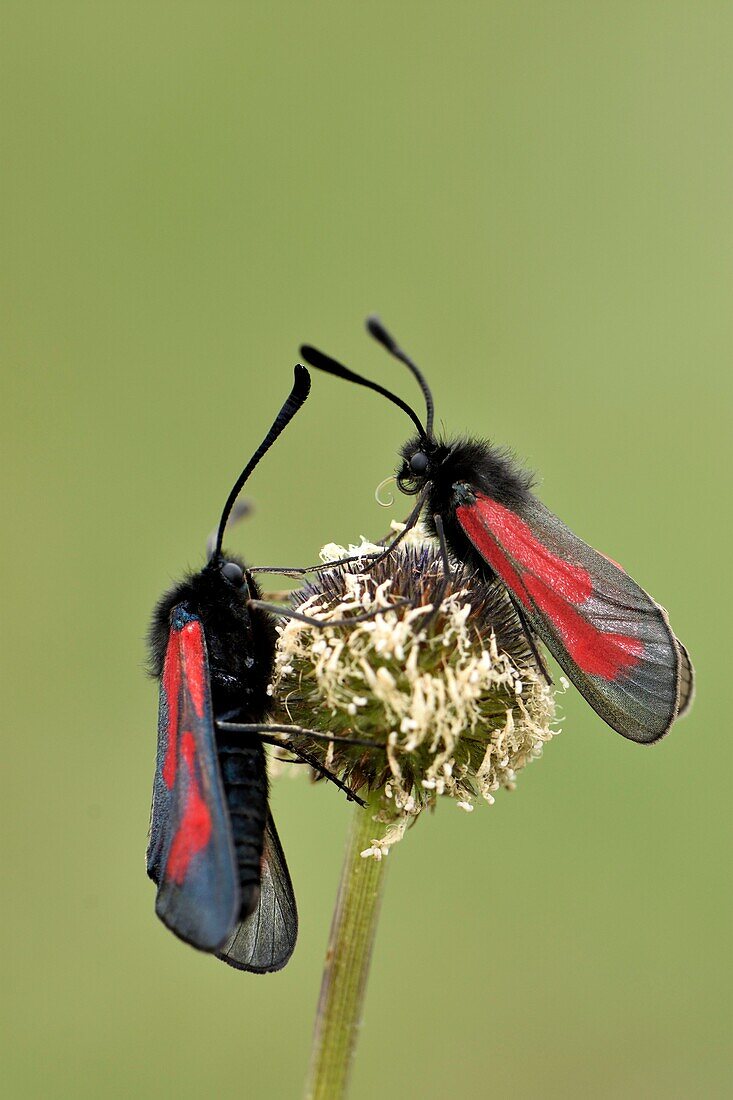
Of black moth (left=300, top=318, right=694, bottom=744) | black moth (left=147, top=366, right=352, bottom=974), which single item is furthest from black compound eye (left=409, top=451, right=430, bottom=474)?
black moth (left=147, top=366, right=352, bottom=974)

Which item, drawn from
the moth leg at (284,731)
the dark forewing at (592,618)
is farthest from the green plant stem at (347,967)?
the dark forewing at (592,618)

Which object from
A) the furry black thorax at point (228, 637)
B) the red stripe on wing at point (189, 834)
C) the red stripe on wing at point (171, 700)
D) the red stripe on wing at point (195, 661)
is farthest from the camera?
the furry black thorax at point (228, 637)

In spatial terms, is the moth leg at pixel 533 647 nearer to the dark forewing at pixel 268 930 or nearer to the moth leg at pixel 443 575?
the moth leg at pixel 443 575

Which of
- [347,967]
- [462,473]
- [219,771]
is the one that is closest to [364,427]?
[462,473]

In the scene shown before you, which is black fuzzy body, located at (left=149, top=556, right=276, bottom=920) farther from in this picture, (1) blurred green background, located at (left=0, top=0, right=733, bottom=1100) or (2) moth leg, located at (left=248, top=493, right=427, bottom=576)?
(1) blurred green background, located at (left=0, top=0, right=733, bottom=1100)

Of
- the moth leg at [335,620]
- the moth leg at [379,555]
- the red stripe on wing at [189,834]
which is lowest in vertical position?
the red stripe on wing at [189,834]

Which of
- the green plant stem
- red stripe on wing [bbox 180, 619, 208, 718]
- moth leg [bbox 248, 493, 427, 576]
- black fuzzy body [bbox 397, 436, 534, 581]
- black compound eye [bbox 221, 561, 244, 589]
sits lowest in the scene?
the green plant stem

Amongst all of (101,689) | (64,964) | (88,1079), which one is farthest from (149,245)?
(88,1079)
